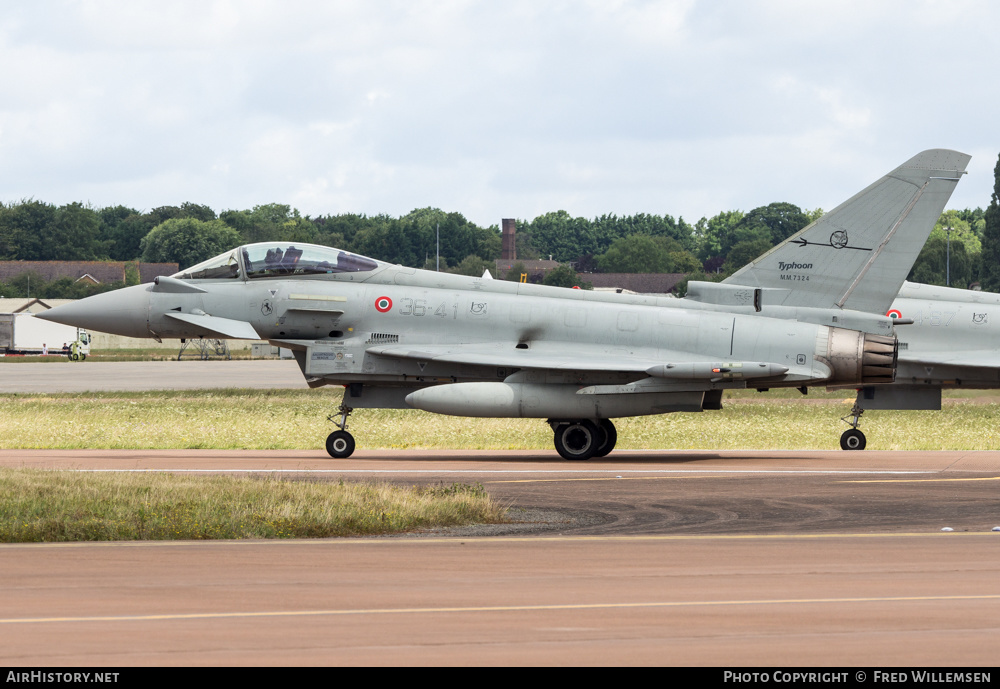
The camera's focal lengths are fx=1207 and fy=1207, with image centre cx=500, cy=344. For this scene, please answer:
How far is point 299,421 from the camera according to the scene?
3127cm

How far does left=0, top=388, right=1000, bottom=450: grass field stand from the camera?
1008 inches

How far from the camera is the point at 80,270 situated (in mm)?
137500

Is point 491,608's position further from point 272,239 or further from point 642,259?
point 642,259

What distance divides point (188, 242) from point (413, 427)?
367 feet

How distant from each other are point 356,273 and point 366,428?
27.7ft

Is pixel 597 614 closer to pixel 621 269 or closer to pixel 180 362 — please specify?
pixel 180 362

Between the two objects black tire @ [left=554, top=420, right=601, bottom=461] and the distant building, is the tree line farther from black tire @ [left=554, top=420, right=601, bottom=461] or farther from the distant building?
black tire @ [left=554, top=420, right=601, bottom=461]

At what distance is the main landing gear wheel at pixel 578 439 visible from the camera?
851 inches

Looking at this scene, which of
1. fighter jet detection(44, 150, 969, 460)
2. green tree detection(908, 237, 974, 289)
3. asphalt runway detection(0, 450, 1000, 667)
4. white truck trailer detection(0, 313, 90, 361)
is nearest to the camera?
asphalt runway detection(0, 450, 1000, 667)

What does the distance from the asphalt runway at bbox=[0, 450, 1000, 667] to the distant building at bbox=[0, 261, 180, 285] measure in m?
125

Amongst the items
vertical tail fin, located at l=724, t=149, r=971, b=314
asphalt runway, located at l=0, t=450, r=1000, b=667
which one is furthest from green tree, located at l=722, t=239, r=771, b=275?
asphalt runway, located at l=0, t=450, r=1000, b=667

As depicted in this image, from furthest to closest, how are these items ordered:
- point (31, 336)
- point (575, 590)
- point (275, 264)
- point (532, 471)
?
point (31, 336), point (275, 264), point (532, 471), point (575, 590)

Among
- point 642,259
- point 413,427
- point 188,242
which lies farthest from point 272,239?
point 413,427

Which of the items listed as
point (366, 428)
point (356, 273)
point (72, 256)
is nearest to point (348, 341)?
point (356, 273)
